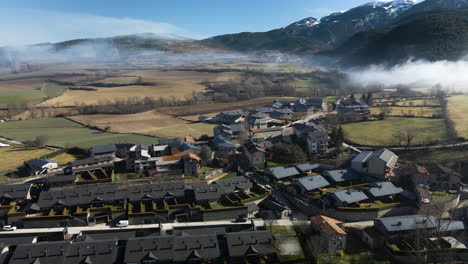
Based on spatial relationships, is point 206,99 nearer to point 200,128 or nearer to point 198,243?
point 200,128

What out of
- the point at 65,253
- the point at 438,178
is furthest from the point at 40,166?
the point at 438,178

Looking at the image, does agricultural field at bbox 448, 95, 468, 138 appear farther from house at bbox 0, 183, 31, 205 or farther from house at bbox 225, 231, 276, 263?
house at bbox 0, 183, 31, 205

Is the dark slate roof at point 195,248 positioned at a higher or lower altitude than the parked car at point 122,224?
higher

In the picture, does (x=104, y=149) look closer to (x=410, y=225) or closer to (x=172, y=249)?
(x=172, y=249)

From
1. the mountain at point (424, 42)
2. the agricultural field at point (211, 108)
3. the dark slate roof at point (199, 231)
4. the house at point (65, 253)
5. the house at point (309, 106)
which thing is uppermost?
the mountain at point (424, 42)

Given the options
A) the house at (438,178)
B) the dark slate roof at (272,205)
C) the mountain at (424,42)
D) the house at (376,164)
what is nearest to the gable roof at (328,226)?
the dark slate roof at (272,205)

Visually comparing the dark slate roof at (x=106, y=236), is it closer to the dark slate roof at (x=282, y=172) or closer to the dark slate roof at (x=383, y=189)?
the dark slate roof at (x=282, y=172)
